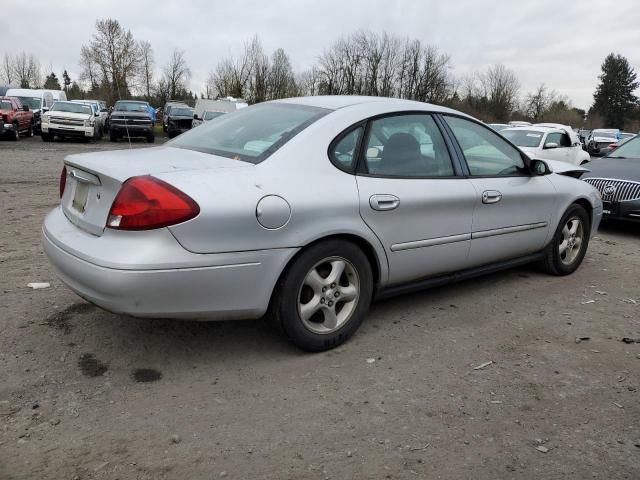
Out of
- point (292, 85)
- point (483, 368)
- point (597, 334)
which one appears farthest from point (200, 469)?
point (292, 85)

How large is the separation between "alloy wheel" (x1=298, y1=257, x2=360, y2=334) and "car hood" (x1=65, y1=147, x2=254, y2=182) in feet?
2.51

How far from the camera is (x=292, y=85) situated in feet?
175

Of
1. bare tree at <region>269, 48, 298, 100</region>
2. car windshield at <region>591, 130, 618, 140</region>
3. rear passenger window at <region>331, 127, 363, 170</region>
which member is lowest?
rear passenger window at <region>331, 127, 363, 170</region>

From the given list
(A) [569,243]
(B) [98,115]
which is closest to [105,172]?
(A) [569,243]

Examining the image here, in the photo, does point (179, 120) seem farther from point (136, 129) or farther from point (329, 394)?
point (329, 394)

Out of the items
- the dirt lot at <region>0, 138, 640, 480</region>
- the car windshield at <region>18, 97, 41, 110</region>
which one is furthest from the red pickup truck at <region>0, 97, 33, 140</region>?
the dirt lot at <region>0, 138, 640, 480</region>

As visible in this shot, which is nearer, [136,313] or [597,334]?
[136,313]

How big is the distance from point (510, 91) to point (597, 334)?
75.5 metres

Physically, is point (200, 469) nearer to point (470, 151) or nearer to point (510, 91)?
point (470, 151)

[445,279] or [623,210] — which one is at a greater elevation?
[623,210]

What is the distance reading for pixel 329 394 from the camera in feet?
9.96

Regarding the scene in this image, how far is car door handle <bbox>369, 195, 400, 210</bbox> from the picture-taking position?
3.53 m

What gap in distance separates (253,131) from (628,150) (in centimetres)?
755

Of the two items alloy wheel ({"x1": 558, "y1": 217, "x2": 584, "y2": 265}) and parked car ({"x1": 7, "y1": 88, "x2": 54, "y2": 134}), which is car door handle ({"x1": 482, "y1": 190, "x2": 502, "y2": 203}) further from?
parked car ({"x1": 7, "y1": 88, "x2": 54, "y2": 134})
